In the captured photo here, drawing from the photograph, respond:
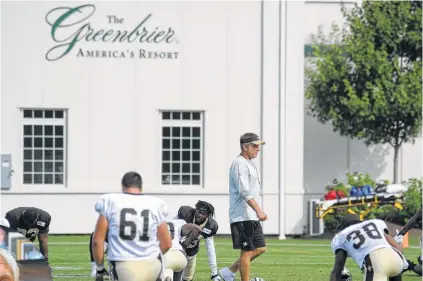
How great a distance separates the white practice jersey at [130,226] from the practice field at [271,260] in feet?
20.7

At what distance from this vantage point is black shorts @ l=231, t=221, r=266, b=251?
50.0ft

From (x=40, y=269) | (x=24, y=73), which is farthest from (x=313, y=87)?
(x=40, y=269)

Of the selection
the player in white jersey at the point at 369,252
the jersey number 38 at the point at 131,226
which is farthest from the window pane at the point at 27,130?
the jersey number 38 at the point at 131,226

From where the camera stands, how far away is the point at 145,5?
31.4 meters

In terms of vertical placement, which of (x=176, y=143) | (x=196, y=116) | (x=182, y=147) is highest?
(x=196, y=116)

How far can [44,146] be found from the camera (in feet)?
102

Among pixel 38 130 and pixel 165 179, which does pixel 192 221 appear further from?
pixel 165 179

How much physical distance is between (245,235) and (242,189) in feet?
2.03

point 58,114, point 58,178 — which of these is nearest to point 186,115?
point 58,114

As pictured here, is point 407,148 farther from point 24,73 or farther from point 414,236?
point 24,73

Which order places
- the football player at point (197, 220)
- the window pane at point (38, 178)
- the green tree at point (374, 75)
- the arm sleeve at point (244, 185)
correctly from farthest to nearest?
1. the green tree at point (374, 75)
2. the window pane at point (38, 178)
3. the football player at point (197, 220)
4. the arm sleeve at point (244, 185)

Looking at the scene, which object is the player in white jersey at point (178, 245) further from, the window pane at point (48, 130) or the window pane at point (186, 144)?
the window pane at point (186, 144)

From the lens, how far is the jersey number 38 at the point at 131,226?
11.0 m

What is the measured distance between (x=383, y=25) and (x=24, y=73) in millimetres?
9784
